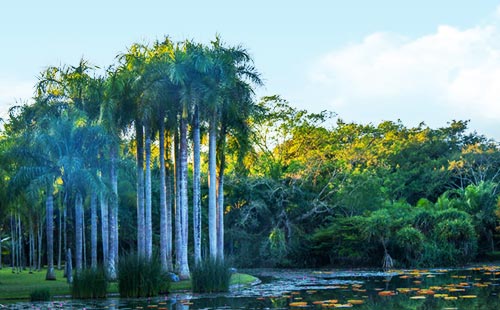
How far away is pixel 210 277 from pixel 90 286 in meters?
3.94

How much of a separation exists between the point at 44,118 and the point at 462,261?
2667cm

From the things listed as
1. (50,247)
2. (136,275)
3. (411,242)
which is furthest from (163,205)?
(411,242)

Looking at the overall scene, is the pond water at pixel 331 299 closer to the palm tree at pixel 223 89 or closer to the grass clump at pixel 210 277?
the grass clump at pixel 210 277

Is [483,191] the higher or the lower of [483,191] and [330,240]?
the higher

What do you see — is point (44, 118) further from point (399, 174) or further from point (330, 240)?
point (399, 174)

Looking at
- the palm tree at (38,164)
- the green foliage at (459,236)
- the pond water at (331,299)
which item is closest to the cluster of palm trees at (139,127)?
the palm tree at (38,164)

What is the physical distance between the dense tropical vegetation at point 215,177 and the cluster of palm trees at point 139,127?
0.22ft

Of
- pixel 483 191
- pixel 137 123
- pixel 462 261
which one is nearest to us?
pixel 137 123

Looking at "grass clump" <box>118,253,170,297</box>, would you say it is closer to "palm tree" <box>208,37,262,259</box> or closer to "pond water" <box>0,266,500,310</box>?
"pond water" <box>0,266,500,310</box>

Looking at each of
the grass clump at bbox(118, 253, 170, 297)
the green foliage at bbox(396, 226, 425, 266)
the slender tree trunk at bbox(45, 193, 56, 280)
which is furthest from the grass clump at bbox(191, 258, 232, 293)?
the green foliage at bbox(396, 226, 425, 266)

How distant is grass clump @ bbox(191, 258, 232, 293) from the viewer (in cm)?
2402

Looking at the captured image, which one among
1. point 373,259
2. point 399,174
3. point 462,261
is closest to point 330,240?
point 373,259

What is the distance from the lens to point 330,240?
153 feet

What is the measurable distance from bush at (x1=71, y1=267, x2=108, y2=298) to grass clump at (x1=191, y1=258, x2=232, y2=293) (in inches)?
121
